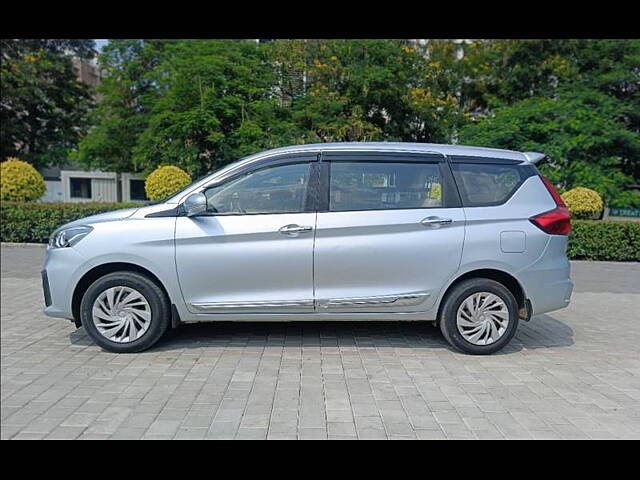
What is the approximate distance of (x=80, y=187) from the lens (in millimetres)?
16141

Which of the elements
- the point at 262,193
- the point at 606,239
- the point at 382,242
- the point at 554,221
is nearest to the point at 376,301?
the point at 382,242

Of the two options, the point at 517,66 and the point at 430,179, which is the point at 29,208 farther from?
the point at 517,66

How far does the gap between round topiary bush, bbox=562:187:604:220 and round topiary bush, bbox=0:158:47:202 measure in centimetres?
1235

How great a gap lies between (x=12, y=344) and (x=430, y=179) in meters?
4.25

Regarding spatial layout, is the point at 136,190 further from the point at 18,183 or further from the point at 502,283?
the point at 502,283

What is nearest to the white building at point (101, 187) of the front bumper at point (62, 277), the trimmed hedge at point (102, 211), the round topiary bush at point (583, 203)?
the trimmed hedge at point (102, 211)

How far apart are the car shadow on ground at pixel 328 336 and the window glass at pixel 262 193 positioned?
1373 mm

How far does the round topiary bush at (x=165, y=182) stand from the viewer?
444 inches

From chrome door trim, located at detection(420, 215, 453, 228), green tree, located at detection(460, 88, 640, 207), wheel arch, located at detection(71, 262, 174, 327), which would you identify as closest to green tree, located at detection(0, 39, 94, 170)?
green tree, located at detection(460, 88, 640, 207)

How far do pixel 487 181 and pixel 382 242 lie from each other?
4.14 ft

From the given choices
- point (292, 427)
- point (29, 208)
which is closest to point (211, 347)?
point (292, 427)

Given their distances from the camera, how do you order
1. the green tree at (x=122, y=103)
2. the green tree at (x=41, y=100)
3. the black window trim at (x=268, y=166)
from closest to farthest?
the black window trim at (x=268, y=166)
the green tree at (x=122, y=103)
the green tree at (x=41, y=100)

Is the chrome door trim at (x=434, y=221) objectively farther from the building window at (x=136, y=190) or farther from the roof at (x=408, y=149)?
the building window at (x=136, y=190)

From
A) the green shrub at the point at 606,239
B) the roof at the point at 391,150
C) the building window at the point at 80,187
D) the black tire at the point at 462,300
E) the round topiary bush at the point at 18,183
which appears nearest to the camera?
the black tire at the point at 462,300
